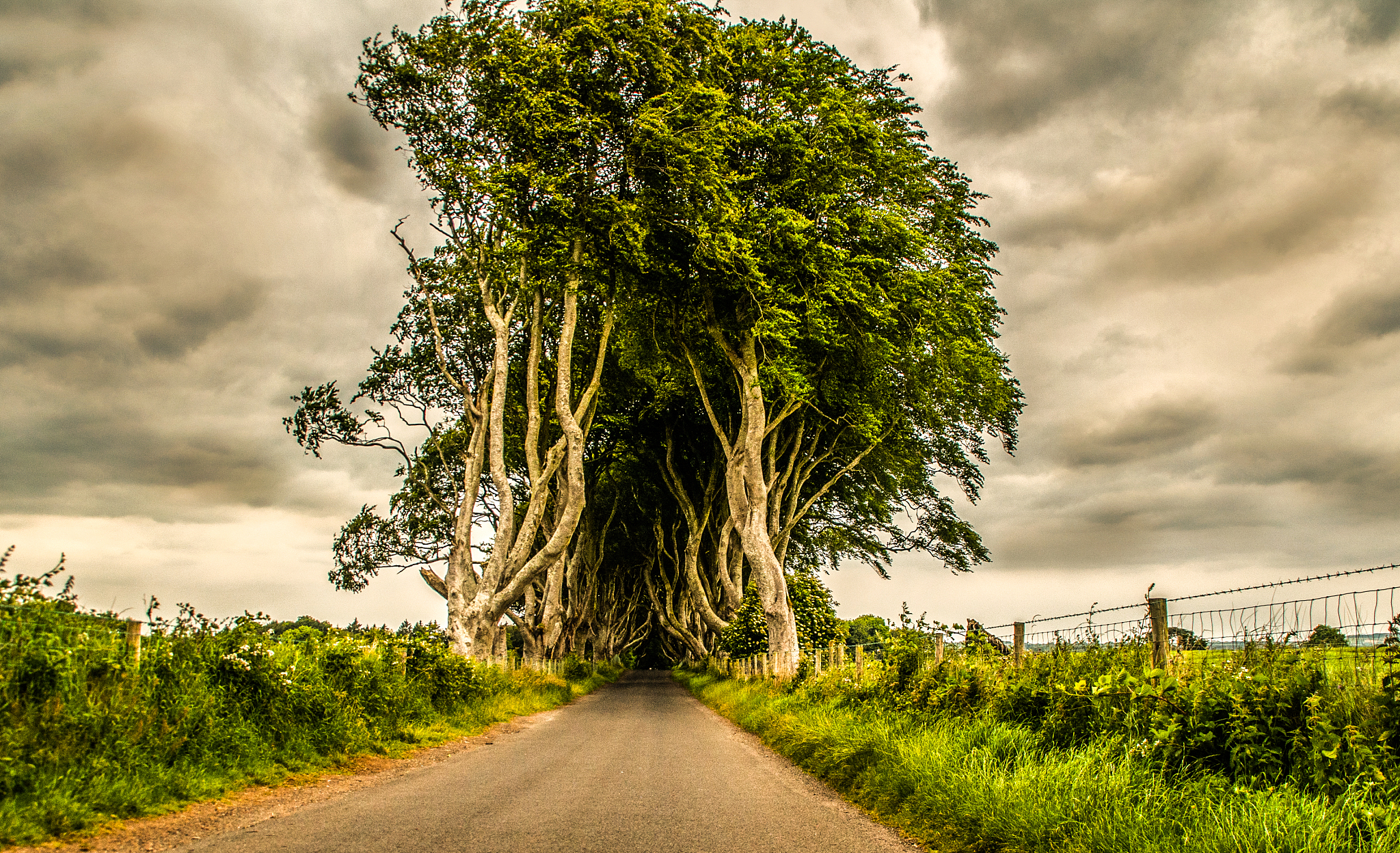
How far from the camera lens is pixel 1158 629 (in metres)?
6.99

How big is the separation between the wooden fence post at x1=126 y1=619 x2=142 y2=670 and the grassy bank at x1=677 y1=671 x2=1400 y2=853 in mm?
6690

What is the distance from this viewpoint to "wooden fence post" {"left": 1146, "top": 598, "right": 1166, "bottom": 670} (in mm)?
6879

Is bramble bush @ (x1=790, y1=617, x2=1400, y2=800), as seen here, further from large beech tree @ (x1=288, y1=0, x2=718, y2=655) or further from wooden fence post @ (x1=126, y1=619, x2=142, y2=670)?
large beech tree @ (x1=288, y1=0, x2=718, y2=655)

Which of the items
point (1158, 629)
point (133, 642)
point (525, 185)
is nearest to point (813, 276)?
point (525, 185)

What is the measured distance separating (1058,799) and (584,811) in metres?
3.77

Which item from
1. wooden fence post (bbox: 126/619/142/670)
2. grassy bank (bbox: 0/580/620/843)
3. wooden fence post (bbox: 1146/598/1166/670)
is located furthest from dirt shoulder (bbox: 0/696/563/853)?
wooden fence post (bbox: 1146/598/1166/670)

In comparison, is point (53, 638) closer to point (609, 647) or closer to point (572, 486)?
point (572, 486)

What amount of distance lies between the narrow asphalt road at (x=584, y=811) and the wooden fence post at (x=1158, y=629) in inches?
110

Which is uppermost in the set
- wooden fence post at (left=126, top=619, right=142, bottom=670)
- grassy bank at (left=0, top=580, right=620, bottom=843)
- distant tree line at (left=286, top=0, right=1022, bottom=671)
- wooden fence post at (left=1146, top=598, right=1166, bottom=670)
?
distant tree line at (left=286, top=0, right=1022, bottom=671)

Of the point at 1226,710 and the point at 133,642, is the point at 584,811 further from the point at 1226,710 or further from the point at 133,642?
the point at 1226,710

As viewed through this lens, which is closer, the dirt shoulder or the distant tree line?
the dirt shoulder

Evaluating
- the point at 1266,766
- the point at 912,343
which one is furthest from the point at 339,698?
the point at 912,343

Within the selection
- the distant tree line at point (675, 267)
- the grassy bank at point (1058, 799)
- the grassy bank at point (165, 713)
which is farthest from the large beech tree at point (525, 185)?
the grassy bank at point (1058, 799)

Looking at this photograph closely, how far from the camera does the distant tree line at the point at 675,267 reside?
18047 millimetres
